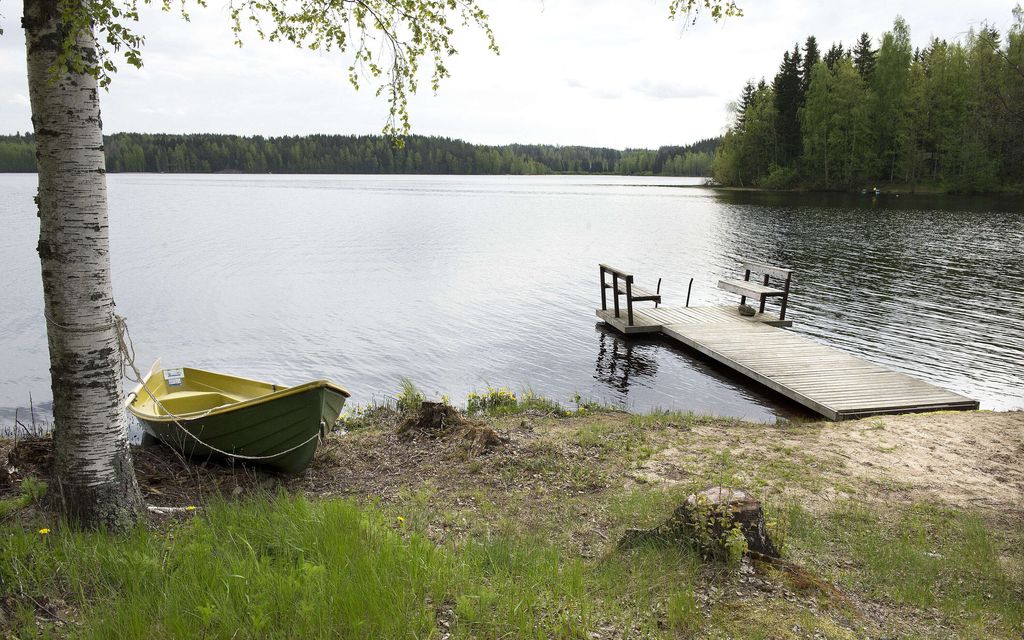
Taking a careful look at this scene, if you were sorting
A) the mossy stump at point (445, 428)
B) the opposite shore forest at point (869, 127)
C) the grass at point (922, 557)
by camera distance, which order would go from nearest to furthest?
the grass at point (922, 557) → the mossy stump at point (445, 428) → the opposite shore forest at point (869, 127)

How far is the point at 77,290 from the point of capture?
4.34 metres

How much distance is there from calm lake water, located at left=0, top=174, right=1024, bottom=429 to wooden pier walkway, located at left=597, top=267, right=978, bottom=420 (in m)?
0.47

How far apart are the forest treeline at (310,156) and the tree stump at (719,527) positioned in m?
158

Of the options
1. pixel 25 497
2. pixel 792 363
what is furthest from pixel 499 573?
pixel 792 363

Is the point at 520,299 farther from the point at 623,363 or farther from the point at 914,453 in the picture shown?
the point at 914,453

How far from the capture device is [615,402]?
12.2 m

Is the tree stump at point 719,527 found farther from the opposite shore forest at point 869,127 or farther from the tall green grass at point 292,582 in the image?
the opposite shore forest at point 869,127

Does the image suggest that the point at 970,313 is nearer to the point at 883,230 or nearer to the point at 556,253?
the point at 556,253

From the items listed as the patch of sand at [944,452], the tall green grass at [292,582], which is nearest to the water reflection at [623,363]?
the patch of sand at [944,452]

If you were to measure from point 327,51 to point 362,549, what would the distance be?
14.7ft

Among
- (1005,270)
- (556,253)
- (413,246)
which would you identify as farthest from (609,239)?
(1005,270)

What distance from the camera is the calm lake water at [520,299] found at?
1388cm

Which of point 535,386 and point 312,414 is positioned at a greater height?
point 312,414

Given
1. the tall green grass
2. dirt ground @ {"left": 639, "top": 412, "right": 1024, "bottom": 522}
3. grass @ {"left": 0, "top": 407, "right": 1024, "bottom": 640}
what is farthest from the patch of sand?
the tall green grass
